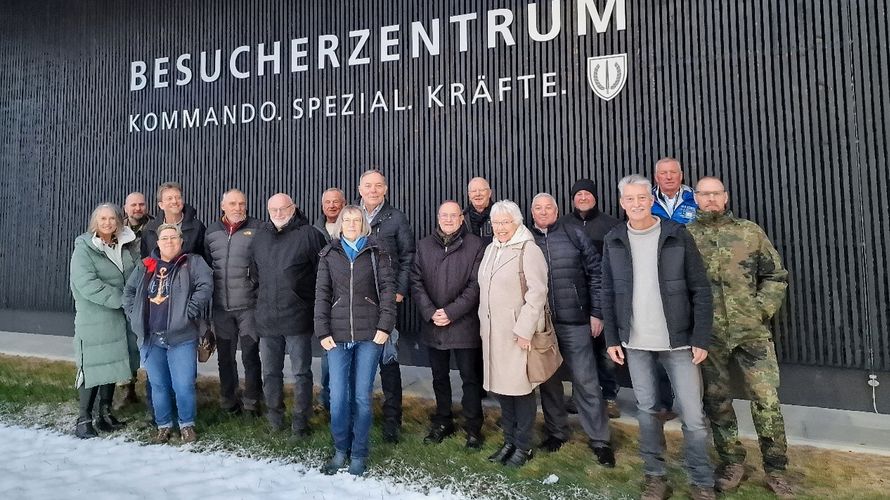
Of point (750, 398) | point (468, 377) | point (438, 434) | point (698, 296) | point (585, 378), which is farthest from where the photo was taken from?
point (438, 434)

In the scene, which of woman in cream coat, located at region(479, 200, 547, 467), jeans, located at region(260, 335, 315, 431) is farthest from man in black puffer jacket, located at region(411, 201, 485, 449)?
jeans, located at region(260, 335, 315, 431)

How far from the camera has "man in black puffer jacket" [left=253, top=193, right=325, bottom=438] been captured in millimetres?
3199

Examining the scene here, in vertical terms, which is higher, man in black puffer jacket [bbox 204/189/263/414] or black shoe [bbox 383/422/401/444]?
man in black puffer jacket [bbox 204/189/263/414]

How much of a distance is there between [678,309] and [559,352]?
0.80 m

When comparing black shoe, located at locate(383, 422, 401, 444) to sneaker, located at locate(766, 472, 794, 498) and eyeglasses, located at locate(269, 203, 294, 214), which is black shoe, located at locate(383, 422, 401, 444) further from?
sneaker, located at locate(766, 472, 794, 498)

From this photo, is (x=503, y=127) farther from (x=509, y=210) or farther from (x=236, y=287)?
(x=236, y=287)

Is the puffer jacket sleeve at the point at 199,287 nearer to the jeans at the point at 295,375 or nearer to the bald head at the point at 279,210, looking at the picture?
the jeans at the point at 295,375

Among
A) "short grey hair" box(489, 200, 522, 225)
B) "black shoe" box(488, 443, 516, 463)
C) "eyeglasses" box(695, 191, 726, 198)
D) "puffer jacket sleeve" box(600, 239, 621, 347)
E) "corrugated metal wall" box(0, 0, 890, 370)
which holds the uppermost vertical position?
"corrugated metal wall" box(0, 0, 890, 370)

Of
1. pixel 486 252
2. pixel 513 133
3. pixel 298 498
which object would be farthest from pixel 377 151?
pixel 298 498

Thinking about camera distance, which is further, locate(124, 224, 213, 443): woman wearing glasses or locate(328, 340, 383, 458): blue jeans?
locate(124, 224, 213, 443): woman wearing glasses

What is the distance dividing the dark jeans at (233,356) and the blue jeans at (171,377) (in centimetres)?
30

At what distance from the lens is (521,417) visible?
2.86m

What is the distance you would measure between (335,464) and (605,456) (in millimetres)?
1559

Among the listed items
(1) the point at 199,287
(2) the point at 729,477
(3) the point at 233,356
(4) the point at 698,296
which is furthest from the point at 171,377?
(2) the point at 729,477
